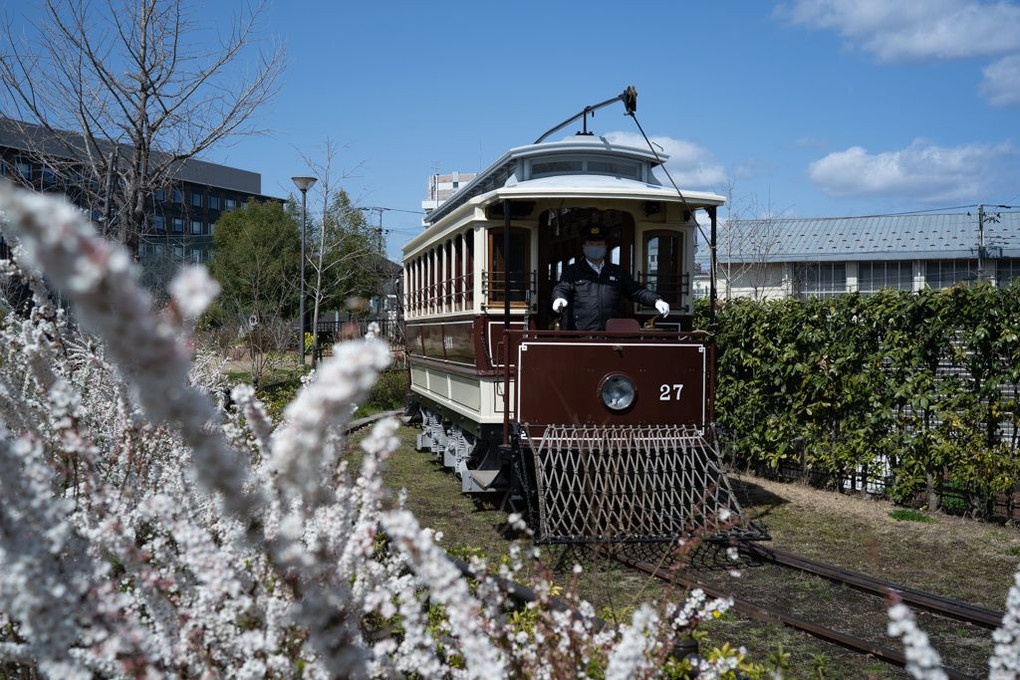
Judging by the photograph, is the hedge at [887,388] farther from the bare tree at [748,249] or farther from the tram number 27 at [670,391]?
the bare tree at [748,249]

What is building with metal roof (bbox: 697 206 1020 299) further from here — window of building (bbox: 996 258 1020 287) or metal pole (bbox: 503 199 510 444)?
metal pole (bbox: 503 199 510 444)

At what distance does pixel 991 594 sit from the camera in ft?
22.1

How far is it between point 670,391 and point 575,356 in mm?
1005

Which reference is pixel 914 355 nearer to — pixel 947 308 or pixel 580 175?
pixel 947 308

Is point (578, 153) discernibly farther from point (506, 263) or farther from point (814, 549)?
point (814, 549)

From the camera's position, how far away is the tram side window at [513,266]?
31.1 ft

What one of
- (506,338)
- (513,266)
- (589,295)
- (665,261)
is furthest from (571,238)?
(506,338)

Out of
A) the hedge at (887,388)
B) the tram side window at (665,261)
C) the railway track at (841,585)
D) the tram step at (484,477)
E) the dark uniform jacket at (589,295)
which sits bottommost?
the railway track at (841,585)

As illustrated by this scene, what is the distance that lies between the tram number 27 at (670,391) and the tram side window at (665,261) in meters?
1.56

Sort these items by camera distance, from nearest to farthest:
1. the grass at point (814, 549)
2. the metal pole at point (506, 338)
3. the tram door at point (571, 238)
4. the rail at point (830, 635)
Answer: the rail at point (830, 635) → the grass at point (814, 549) → the metal pole at point (506, 338) → the tram door at point (571, 238)

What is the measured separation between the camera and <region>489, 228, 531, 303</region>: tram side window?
9.49m

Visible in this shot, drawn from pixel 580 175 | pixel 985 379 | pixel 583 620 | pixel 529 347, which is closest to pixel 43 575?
pixel 583 620

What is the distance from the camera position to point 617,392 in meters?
8.59

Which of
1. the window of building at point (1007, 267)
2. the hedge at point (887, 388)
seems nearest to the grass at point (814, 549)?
the hedge at point (887, 388)
